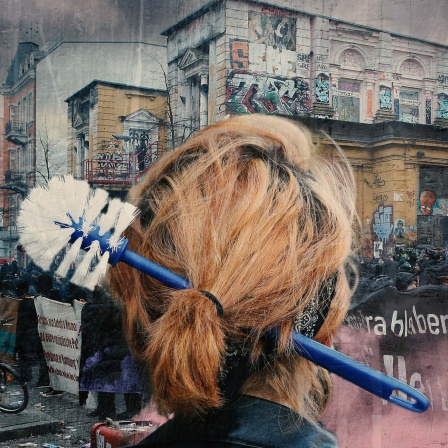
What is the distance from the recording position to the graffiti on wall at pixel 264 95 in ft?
9.23

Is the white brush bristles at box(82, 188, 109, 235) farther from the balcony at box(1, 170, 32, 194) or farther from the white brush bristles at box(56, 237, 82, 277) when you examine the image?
the balcony at box(1, 170, 32, 194)

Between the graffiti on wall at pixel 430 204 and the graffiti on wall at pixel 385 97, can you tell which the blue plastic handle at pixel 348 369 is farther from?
the graffiti on wall at pixel 385 97

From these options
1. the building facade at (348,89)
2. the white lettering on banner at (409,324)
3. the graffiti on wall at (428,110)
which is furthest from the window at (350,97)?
the white lettering on banner at (409,324)

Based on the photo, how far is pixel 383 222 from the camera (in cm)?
296

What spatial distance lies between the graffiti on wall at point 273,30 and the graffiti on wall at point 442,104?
0.76 m

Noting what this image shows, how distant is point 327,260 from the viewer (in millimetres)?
1501

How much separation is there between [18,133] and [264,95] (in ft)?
3.45

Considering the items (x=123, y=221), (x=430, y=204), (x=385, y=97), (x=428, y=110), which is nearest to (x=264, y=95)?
(x=385, y=97)

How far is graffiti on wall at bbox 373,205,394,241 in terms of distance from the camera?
2.95 m

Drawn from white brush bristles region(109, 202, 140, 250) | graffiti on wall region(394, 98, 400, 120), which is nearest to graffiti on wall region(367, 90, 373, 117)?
graffiti on wall region(394, 98, 400, 120)

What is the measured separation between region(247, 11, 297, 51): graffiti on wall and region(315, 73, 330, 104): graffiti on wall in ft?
0.58

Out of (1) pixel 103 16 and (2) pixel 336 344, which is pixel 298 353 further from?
(1) pixel 103 16

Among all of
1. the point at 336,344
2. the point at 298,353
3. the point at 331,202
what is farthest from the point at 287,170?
the point at 336,344

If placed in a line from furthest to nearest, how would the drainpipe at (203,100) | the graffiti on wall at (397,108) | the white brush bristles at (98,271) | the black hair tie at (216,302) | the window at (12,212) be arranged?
the graffiti on wall at (397,108) → the drainpipe at (203,100) → the window at (12,212) → the white brush bristles at (98,271) → the black hair tie at (216,302)
